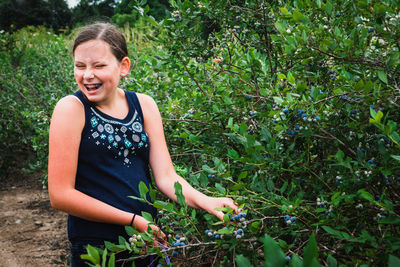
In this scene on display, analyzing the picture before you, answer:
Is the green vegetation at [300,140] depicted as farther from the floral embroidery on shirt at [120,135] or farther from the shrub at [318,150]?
the floral embroidery on shirt at [120,135]

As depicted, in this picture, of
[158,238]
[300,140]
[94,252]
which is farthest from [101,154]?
[300,140]

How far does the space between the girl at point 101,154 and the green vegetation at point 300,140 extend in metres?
0.12

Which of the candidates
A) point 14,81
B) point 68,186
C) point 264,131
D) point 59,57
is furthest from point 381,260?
point 14,81

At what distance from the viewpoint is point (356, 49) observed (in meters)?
1.30

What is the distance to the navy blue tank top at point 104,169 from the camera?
155 centimetres

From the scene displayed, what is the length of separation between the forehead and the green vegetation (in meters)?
0.47

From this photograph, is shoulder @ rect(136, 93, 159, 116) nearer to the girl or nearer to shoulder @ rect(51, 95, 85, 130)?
the girl

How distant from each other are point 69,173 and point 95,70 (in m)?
0.44

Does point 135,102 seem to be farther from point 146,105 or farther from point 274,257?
point 274,257

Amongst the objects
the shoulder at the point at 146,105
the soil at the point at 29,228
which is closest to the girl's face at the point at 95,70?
the shoulder at the point at 146,105

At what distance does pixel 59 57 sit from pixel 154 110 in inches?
147

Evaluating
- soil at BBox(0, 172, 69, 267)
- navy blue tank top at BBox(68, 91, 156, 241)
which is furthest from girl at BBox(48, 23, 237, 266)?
soil at BBox(0, 172, 69, 267)

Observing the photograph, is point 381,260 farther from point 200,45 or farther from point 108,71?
point 200,45

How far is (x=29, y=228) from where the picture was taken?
179 inches
